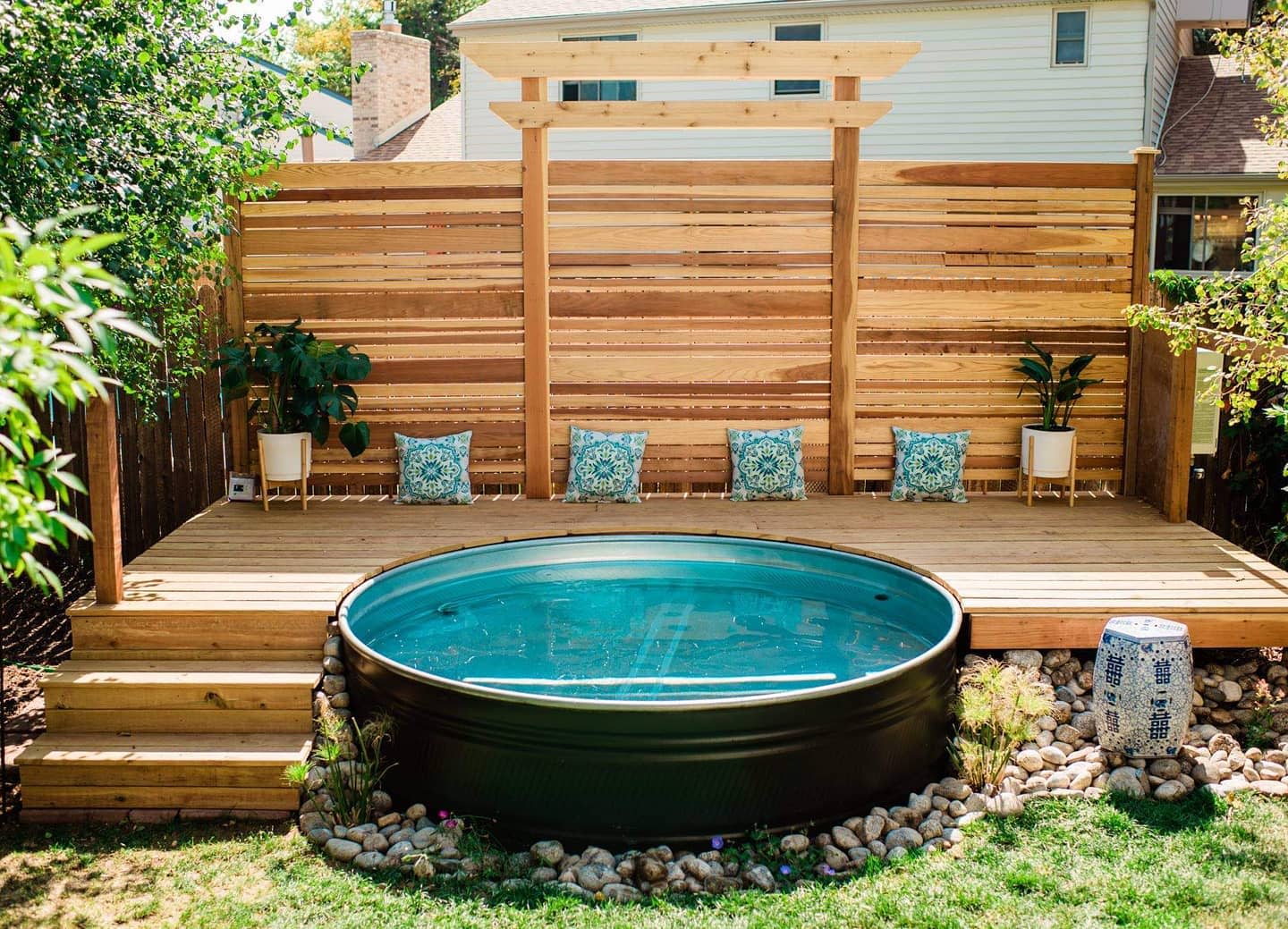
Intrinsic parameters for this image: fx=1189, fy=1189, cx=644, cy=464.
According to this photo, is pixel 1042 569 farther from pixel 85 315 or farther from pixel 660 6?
pixel 660 6

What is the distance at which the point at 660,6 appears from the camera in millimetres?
14445

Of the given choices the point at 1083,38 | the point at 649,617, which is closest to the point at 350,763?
the point at 649,617

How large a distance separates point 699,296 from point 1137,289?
2903 millimetres

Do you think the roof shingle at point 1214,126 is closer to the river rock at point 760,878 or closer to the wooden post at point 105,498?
the river rock at point 760,878

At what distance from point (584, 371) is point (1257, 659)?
14.3 ft

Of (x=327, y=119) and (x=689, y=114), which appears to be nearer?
(x=689, y=114)

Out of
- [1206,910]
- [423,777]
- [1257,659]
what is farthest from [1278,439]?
[423,777]

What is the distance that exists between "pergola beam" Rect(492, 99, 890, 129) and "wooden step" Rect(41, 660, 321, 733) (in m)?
4.01

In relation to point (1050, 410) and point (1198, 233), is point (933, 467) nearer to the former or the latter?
point (1050, 410)

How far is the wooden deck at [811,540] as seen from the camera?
5496 millimetres

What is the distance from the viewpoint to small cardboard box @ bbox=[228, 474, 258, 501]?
7863 millimetres

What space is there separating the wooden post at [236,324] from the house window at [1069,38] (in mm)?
10090

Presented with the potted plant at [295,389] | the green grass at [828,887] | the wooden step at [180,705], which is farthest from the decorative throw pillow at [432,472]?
the green grass at [828,887]

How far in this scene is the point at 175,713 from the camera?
5.09m
